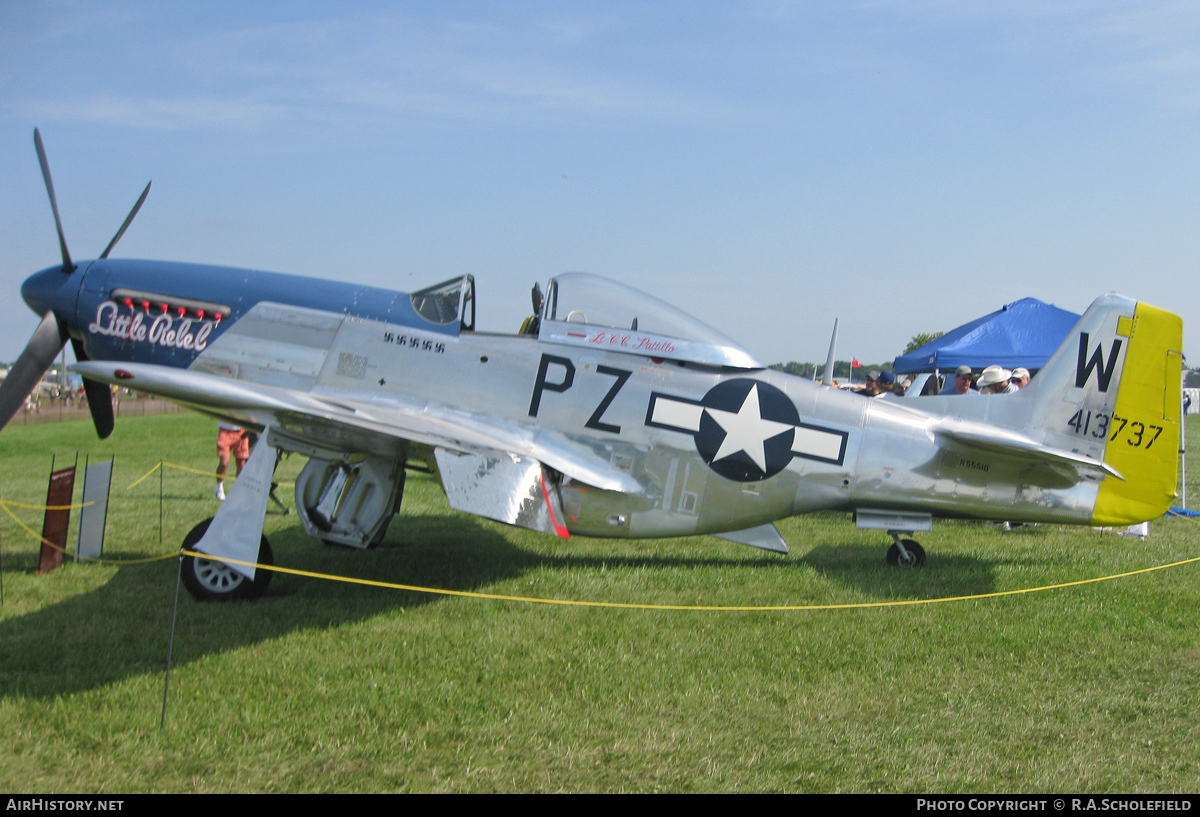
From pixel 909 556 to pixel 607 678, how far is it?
12.6ft

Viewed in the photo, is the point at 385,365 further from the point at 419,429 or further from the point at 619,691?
the point at 619,691

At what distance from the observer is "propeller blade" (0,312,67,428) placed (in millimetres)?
6733

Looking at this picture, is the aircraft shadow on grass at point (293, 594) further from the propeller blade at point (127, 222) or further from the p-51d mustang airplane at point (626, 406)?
the propeller blade at point (127, 222)

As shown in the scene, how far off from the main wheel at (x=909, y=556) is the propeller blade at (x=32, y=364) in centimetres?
745

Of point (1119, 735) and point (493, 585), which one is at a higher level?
point (1119, 735)

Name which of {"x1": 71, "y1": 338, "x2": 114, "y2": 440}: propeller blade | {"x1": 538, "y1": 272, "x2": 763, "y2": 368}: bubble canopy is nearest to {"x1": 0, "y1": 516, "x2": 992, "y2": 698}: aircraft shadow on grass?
{"x1": 71, "y1": 338, "x2": 114, "y2": 440}: propeller blade

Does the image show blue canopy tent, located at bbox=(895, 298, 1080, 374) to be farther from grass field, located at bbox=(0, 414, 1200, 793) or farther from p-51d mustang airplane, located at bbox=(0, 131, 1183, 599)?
p-51d mustang airplane, located at bbox=(0, 131, 1183, 599)

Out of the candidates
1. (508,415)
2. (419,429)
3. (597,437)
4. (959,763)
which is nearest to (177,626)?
(419,429)

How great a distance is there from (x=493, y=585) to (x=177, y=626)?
7.59 ft

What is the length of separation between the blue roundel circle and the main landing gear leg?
67.5 inches

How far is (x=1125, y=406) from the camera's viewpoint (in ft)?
22.0

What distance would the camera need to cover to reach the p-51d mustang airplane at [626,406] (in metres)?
6.25

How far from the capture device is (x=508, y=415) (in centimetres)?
632
